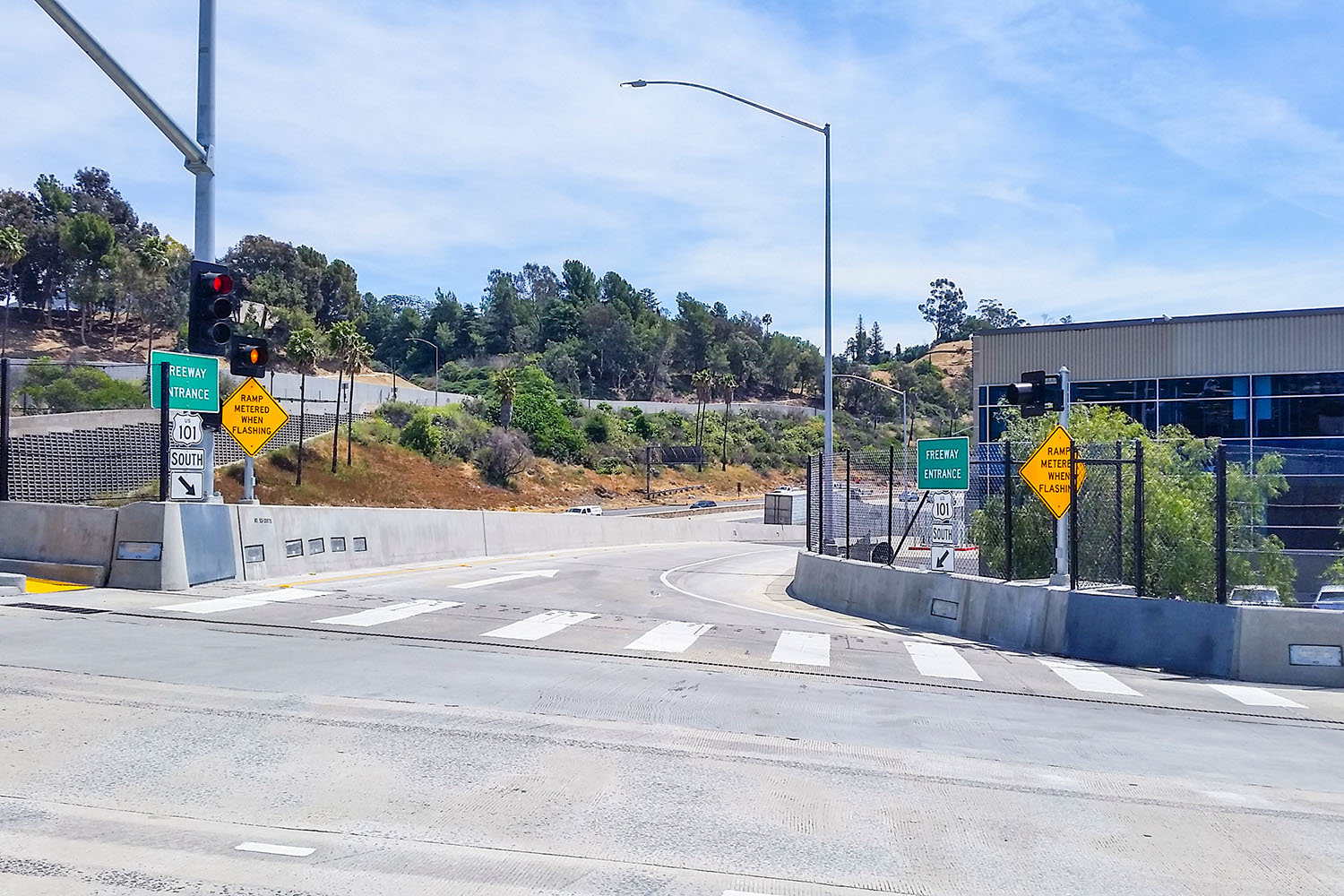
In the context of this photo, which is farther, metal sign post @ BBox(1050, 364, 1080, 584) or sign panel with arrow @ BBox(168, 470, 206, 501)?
sign panel with arrow @ BBox(168, 470, 206, 501)

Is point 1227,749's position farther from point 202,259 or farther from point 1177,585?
point 202,259

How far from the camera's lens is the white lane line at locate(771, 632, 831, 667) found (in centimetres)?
1315

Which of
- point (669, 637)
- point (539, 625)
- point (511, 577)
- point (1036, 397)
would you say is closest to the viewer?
point (669, 637)

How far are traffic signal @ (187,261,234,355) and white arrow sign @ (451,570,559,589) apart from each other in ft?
18.4

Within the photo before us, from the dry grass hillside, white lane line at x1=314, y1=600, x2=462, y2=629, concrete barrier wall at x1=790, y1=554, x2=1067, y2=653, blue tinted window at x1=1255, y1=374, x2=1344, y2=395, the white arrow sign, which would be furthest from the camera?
the dry grass hillside

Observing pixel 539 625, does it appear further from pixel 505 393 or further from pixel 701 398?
pixel 701 398

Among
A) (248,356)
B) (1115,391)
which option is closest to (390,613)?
(248,356)

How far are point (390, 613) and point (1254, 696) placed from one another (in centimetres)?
1032

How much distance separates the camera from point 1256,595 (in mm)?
18625

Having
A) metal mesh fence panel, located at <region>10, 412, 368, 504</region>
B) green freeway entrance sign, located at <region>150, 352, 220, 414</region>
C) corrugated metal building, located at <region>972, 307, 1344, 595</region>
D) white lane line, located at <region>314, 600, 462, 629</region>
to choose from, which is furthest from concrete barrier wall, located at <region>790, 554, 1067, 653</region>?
metal mesh fence panel, located at <region>10, 412, 368, 504</region>

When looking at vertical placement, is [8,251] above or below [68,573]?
above

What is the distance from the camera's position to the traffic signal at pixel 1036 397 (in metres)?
16.5

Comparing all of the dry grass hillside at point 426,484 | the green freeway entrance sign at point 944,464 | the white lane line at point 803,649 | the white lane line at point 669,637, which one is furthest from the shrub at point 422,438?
the white lane line at point 803,649

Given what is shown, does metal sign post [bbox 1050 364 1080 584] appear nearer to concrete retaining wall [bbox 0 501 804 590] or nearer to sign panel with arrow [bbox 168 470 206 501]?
concrete retaining wall [bbox 0 501 804 590]
